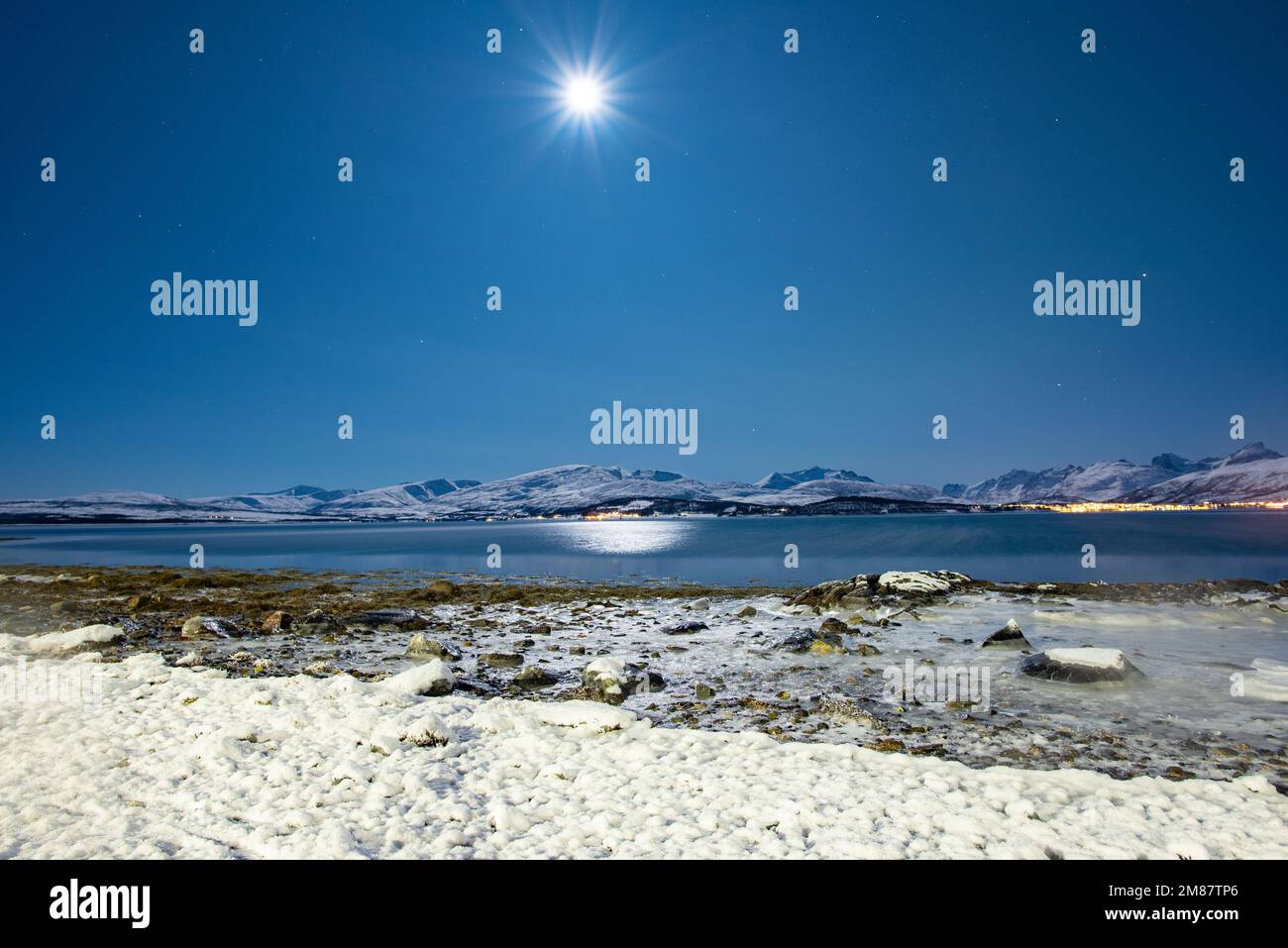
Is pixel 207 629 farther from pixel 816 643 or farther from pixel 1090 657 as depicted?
pixel 1090 657

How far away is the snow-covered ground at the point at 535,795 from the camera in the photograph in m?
6.11

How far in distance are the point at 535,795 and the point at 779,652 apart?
10.4 m

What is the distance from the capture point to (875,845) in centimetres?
605

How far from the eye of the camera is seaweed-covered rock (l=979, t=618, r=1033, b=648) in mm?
16500

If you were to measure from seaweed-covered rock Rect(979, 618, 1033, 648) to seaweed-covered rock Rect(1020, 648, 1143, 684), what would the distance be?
2.77 m

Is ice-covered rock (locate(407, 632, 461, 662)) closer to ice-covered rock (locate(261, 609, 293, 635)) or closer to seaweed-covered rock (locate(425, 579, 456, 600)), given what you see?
ice-covered rock (locate(261, 609, 293, 635))

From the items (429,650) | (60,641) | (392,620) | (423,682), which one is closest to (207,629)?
(60,641)

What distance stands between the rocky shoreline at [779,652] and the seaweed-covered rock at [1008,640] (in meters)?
0.05

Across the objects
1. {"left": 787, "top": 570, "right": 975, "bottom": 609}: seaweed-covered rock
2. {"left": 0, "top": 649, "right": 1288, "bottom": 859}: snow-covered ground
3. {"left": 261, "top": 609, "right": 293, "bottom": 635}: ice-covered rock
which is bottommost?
{"left": 787, "top": 570, "right": 975, "bottom": 609}: seaweed-covered rock

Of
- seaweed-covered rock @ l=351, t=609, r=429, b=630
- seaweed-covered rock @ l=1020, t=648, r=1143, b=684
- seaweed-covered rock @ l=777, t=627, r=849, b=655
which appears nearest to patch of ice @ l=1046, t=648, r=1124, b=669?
seaweed-covered rock @ l=1020, t=648, r=1143, b=684

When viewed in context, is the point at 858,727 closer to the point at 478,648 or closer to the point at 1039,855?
the point at 1039,855

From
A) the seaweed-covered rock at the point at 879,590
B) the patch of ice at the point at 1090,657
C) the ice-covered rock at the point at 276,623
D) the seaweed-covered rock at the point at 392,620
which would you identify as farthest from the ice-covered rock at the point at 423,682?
the seaweed-covered rock at the point at 879,590
